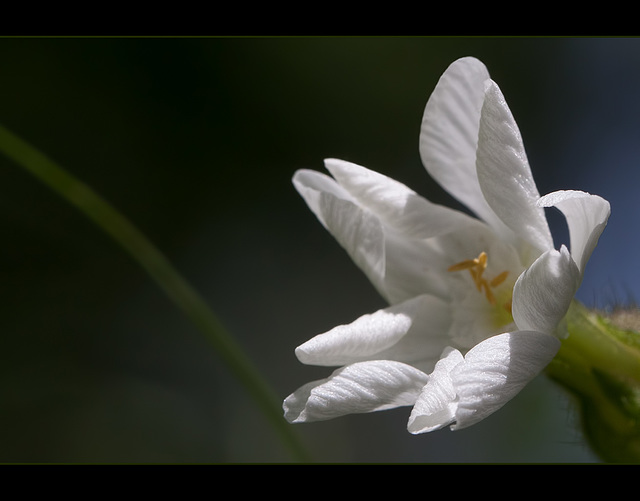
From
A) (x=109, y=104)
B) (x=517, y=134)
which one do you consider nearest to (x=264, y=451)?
(x=109, y=104)

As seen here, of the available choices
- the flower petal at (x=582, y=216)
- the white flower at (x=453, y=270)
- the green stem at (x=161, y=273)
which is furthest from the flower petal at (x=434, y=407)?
the green stem at (x=161, y=273)

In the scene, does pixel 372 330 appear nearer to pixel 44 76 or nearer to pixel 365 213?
pixel 365 213

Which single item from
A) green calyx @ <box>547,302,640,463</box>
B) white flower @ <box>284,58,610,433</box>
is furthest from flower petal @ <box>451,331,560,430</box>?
green calyx @ <box>547,302,640,463</box>

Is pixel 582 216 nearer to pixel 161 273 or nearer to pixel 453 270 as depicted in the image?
pixel 453 270

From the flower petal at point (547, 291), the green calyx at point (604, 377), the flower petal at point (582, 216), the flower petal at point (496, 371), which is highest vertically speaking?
the flower petal at point (582, 216)

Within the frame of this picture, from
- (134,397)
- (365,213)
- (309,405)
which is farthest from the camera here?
(134,397)

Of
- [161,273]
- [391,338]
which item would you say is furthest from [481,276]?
[161,273]

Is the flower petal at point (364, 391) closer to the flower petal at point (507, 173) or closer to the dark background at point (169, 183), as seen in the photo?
the flower petal at point (507, 173)
